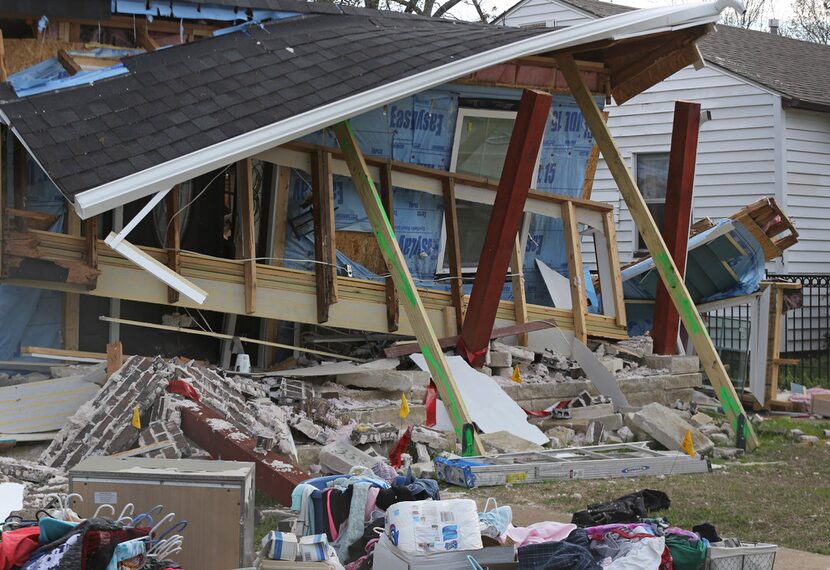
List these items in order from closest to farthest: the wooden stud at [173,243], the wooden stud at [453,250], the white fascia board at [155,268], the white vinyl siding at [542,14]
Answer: the white fascia board at [155,268]
the wooden stud at [173,243]
the wooden stud at [453,250]
the white vinyl siding at [542,14]

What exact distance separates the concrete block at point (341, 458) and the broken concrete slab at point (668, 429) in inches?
132

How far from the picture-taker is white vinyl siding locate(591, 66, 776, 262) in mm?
20141

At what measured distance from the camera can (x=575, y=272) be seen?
13992 mm

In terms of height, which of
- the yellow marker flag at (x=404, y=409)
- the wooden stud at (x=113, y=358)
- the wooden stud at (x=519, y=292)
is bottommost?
the yellow marker flag at (x=404, y=409)

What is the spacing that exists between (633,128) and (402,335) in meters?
10.1

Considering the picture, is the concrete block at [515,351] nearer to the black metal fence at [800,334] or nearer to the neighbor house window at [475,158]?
the neighbor house window at [475,158]

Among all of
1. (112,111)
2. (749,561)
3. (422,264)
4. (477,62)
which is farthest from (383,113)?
(749,561)

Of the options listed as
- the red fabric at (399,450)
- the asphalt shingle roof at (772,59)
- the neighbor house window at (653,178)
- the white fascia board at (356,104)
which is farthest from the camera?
the neighbor house window at (653,178)

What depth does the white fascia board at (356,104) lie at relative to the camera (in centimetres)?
827

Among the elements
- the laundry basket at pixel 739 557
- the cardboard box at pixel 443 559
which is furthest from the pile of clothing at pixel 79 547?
the laundry basket at pixel 739 557

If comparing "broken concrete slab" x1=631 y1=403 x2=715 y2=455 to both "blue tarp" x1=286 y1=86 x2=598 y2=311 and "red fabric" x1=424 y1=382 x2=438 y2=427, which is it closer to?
"red fabric" x1=424 y1=382 x2=438 y2=427

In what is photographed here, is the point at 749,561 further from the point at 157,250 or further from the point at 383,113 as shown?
the point at 383,113

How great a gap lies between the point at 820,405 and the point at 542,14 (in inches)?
474

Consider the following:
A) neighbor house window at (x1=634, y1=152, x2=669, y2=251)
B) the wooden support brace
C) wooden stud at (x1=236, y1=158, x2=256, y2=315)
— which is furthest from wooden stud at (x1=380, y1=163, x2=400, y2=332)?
neighbor house window at (x1=634, y1=152, x2=669, y2=251)
